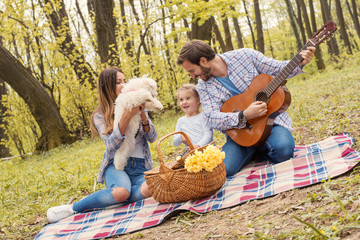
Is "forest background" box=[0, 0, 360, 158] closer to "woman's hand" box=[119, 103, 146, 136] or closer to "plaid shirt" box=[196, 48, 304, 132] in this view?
"plaid shirt" box=[196, 48, 304, 132]

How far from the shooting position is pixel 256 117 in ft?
12.4

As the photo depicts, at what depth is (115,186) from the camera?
382cm

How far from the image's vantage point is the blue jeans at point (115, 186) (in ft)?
12.6

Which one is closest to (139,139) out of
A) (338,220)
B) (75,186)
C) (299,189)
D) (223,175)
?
(223,175)

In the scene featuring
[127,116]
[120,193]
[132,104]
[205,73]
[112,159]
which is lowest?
[120,193]

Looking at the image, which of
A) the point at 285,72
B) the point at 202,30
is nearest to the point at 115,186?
the point at 285,72

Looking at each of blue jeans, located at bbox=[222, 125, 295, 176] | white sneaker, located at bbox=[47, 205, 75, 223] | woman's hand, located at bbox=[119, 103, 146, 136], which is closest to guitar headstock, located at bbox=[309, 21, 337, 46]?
blue jeans, located at bbox=[222, 125, 295, 176]

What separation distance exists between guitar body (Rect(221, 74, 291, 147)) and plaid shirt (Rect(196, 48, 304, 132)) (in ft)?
0.36

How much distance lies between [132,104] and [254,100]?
1.36m

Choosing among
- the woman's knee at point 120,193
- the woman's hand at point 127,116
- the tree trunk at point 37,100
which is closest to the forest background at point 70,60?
the tree trunk at point 37,100

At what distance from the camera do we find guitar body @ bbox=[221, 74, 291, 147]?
371 cm

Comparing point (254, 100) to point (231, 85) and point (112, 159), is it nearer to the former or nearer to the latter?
point (231, 85)

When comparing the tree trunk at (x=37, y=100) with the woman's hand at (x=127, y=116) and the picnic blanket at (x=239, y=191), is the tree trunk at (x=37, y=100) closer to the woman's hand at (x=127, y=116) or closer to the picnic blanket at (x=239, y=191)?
the picnic blanket at (x=239, y=191)

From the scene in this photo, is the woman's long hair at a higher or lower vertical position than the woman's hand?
higher
